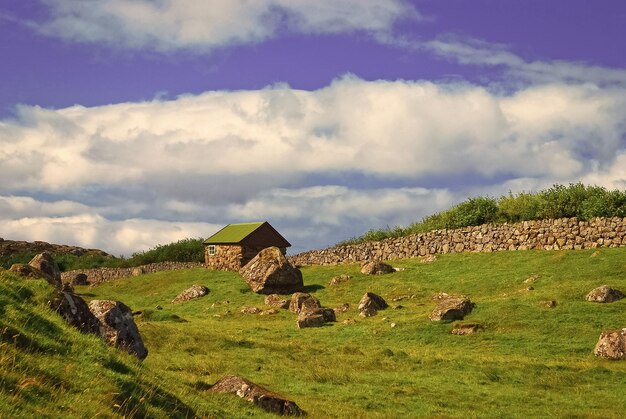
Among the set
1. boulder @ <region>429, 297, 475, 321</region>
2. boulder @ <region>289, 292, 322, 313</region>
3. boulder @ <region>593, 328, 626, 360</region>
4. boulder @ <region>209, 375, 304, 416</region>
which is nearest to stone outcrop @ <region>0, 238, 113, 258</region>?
boulder @ <region>289, 292, 322, 313</region>

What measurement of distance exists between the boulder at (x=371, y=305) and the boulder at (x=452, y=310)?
508 cm

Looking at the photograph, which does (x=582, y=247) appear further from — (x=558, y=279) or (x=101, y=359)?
(x=101, y=359)

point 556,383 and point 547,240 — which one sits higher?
point 547,240

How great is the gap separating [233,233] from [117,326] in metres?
48.6

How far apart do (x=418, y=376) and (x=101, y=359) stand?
47.5ft

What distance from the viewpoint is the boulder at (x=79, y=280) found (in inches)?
3182

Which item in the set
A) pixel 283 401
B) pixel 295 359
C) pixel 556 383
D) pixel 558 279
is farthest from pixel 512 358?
pixel 558 279

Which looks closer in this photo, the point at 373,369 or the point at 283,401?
the point at 283,401

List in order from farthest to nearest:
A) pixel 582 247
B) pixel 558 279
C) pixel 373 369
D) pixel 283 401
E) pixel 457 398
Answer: pixel 582 247, pixel 558 279, pixel 373 369, pixel 457 398, pixel 283 401

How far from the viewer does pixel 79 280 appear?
266ft

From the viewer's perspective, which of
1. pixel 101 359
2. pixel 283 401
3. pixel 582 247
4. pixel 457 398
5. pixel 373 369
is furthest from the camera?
pixel 582 247

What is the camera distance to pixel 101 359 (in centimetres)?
1697

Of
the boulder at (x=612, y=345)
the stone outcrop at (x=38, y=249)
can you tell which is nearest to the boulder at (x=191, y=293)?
the boulder at (x=612, y=345)

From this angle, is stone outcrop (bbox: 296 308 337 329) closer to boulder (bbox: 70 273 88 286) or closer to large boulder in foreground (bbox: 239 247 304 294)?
large boulder in foreground (bbox: 239 247 304 294)
